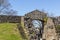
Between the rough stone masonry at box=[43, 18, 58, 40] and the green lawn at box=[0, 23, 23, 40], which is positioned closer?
the green lawn at box=[0, 23, 23, 40]

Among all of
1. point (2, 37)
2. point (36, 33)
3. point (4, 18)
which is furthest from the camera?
point (36, 33)

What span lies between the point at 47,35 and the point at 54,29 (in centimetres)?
136

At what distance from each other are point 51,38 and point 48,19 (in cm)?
261

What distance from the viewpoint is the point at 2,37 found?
1758cm

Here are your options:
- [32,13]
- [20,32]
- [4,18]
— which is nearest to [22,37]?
[20,32]

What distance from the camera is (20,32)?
64.0 feet

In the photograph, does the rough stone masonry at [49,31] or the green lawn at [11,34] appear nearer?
the green lawn at [11,34]

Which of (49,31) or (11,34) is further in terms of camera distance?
(49,31)

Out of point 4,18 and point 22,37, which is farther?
point 4,18

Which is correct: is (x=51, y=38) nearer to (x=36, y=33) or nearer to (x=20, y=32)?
(x=36, y=33)

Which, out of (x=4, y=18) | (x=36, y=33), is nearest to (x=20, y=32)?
(x=4, y=18)

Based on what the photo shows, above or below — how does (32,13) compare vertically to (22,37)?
above

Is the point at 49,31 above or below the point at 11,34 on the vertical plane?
below

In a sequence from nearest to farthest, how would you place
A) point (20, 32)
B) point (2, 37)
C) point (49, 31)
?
point (2, 37)
point (20, 32)
point (49, 31)
